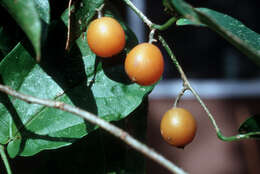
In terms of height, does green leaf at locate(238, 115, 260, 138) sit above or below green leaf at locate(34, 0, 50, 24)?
below

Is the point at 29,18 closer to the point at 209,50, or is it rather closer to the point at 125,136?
the point at 125,136

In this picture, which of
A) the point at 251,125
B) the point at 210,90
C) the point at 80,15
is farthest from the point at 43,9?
the point at 210,90

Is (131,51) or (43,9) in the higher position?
(43,9)

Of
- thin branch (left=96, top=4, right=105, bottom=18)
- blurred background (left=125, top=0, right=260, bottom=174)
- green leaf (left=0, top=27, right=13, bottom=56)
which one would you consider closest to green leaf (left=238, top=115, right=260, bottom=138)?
thin branch (left=96, top=4, right=105, bottom=18)

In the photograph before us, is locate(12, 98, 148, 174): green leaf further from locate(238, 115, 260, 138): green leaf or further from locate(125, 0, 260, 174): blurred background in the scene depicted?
locate(125, 0, 260, 174): blurred background

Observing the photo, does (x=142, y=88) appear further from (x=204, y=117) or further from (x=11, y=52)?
(x=204, y=117)

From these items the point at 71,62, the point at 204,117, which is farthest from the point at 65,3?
the point at 204,117
